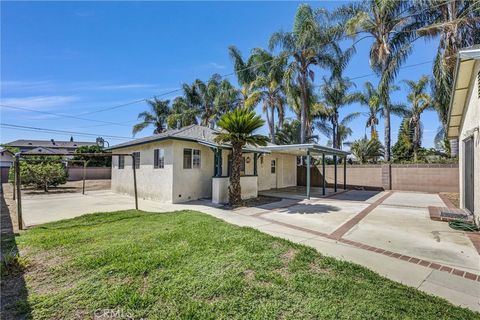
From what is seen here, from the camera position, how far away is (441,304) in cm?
286

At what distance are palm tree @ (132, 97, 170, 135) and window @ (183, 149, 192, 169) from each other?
68.2ft

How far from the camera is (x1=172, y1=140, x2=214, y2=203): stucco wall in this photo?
11.4 m

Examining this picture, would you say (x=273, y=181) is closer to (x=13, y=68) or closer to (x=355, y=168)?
(x=355, y=168)

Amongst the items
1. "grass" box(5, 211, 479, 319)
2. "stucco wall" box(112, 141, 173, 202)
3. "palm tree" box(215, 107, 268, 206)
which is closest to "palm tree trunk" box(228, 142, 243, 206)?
"palm tree" box(215, 107, 268, 206)

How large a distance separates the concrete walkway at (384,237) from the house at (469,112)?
1.36 meters

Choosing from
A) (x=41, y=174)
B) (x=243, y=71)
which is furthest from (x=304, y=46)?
(x=41, y=174)

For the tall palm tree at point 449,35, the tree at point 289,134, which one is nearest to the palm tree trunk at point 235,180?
the tall palm tree at point 449,35

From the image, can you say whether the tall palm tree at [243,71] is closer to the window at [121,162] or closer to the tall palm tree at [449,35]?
the window at [121,162]

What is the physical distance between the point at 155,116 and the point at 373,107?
994 inches

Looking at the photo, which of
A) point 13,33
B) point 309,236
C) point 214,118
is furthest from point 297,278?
point 214,118

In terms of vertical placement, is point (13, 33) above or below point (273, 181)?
above

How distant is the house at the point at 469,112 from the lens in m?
5.95

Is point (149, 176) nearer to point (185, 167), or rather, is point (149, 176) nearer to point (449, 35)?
point (185, 167)

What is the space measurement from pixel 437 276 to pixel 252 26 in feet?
41.3
